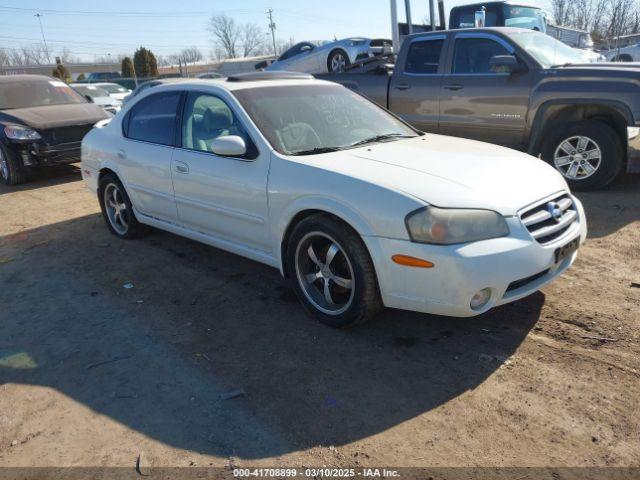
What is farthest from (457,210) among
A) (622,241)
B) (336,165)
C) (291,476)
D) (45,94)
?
(45,94)

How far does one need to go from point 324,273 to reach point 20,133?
23.8ft

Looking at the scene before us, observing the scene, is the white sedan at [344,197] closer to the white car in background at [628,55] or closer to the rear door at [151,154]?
the rear door at [151,154]

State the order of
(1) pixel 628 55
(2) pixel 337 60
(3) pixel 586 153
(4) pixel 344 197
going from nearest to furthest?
1. (4) pixel 344 197
2. (3) pixel 586 153
3. (2) pixel 337 60
4. (1) pixel 628 55

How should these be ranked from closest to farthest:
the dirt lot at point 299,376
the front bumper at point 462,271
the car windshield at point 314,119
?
the dirt lot at point 299,376
the front bumper at point 462,271
the car windshield at point 314,119

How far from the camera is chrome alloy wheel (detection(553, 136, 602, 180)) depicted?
20.4 feet

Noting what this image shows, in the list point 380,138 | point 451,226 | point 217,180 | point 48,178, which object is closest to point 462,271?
point 451,226

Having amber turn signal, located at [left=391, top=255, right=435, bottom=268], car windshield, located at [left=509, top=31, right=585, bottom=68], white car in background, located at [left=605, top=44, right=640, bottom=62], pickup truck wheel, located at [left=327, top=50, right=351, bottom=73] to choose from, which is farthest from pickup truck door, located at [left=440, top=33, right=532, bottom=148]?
white car in background, located at [left=605, top=44, right=640, bottom=62]

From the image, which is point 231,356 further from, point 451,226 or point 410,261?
point 451,226

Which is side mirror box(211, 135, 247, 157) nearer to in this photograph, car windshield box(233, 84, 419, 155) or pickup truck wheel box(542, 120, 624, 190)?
car windshield box(233, 84, 419, 155)

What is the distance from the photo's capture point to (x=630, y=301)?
3668 mm

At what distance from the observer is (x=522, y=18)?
11852 mm

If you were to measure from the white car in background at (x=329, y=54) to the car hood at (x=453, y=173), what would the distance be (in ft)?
34.3

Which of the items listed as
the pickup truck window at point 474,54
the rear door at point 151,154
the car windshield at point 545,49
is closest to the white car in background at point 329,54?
the pickup truck window at point 474,54

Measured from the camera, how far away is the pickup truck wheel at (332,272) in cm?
323
